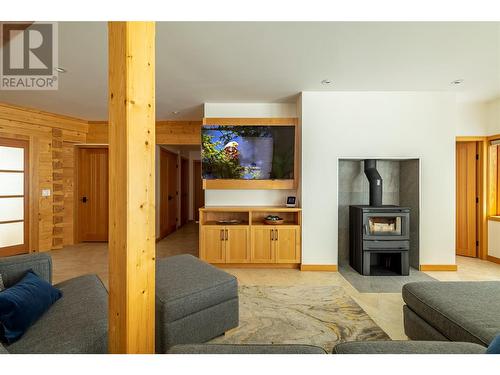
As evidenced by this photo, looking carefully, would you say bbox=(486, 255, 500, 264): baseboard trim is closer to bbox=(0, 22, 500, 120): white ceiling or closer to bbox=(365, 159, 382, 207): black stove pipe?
bbox=(365, 159, 382, 207): black stove pipe

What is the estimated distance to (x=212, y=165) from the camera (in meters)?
4.02

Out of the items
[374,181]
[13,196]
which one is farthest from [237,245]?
[13,196]

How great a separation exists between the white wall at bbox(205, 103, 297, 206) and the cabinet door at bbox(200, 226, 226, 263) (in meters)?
0.57

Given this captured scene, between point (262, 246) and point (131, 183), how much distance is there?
2.98m

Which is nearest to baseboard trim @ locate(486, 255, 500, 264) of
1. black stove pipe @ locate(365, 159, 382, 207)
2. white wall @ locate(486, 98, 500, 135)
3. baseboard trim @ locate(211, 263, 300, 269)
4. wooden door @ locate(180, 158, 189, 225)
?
white wall @ locate(486, 98, 500, 135)

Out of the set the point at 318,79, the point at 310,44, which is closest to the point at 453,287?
the point at 310,44

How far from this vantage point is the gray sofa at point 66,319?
1290mm

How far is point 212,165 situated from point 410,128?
118 inches

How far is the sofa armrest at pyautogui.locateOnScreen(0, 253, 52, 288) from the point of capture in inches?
72.0

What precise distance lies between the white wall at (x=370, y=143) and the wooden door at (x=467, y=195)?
94 cm
